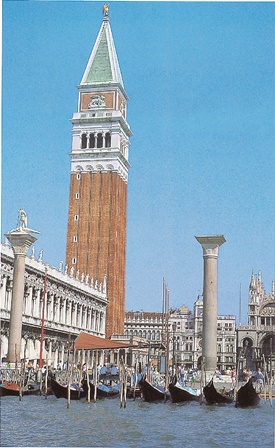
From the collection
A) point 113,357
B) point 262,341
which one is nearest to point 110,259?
point 113,357

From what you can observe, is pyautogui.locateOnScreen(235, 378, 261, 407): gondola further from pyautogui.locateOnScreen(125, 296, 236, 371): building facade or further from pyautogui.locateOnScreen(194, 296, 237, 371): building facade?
pyautogui.locateOnScreen(125, 296, 236, 371): building facade

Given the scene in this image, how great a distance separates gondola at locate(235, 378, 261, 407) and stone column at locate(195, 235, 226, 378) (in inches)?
75.2

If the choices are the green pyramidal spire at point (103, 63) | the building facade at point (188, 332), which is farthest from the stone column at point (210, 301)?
the building facade at point (188, 332)

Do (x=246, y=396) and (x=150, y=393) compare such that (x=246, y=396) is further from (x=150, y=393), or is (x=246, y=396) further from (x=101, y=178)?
(x=101, y=178)

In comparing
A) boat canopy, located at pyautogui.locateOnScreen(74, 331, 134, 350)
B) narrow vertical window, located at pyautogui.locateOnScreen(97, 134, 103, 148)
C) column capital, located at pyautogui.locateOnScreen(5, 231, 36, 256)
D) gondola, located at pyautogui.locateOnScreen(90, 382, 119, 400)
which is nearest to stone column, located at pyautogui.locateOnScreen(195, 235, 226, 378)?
gondola, located at pyautogui.locateOnScreen(90, 382, 119, 400)

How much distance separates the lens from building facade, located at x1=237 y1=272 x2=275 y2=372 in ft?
139

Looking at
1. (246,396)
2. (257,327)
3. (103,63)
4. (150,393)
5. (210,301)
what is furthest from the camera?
(257,327)

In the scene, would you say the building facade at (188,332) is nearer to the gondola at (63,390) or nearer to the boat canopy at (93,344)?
the boat canopy at (93,344)

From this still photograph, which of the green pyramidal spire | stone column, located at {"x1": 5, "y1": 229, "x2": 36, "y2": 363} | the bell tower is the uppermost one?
the green pyramidal spire

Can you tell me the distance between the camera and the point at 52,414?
434 inches

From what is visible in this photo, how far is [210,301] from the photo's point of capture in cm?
1516

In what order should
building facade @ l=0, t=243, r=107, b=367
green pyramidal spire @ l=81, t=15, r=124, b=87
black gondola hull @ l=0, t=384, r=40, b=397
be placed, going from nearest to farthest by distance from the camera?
black gondola hull @ l=0, t=384, r=40, b=397 < building facade @ l=0, t=243, r=107, b=367 < green pyramidal spire @ l=81, t=15, r=124, b=87

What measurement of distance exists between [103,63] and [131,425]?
2836 cm

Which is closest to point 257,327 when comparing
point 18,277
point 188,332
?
point 188,332
